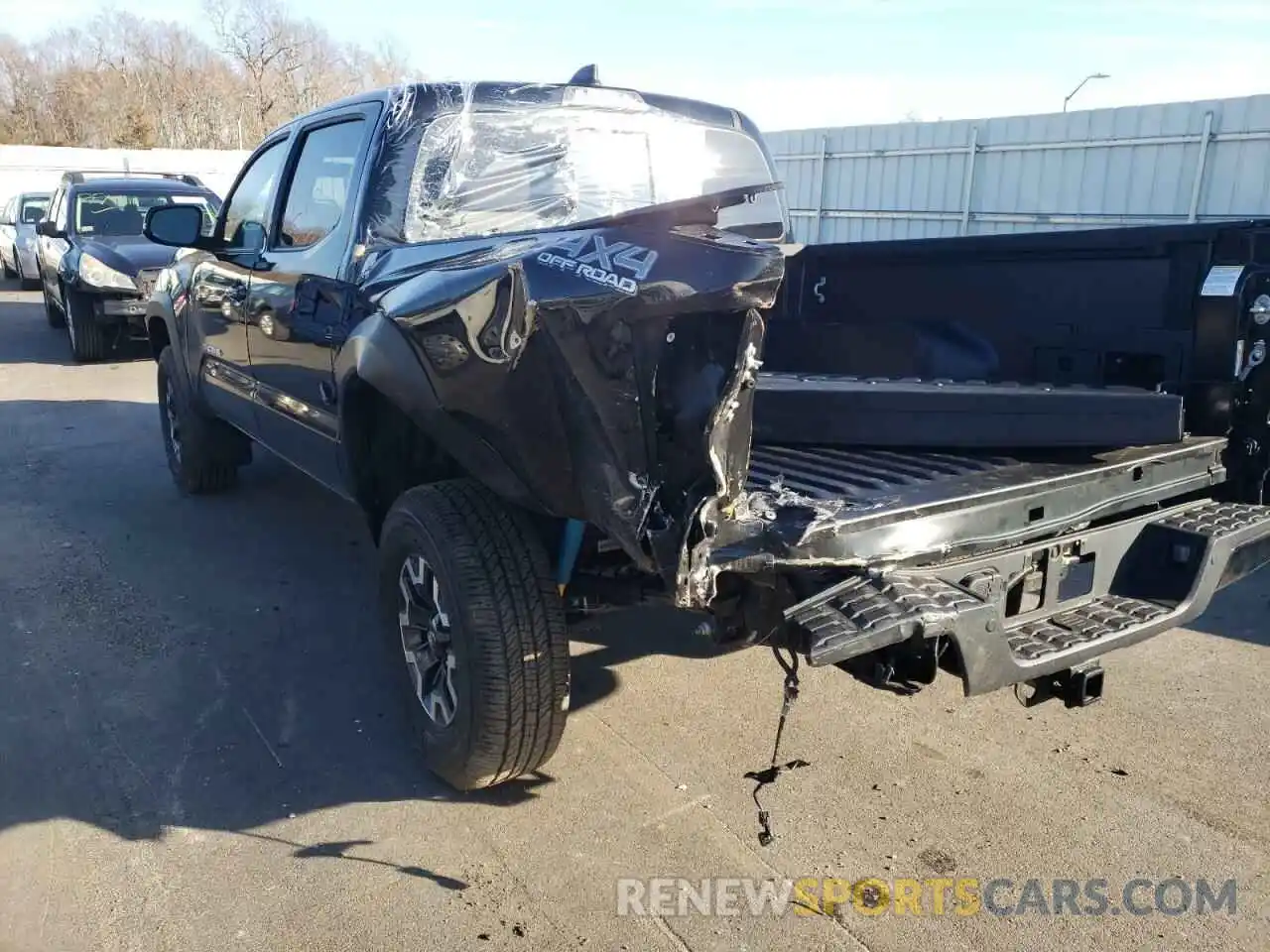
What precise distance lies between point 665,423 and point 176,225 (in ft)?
12.5

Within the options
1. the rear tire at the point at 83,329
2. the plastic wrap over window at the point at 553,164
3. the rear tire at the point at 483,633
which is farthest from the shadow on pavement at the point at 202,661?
the rear tire at the point at 83,329

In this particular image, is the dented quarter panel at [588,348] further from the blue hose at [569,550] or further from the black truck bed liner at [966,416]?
the black truck bed liner at [966,416]

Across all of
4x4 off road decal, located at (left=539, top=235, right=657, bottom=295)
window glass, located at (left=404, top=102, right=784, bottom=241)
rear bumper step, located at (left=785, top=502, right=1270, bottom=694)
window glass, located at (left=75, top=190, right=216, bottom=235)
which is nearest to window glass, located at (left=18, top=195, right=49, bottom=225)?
window glass, located at (left=75, top=190, right=216, bottom=235)

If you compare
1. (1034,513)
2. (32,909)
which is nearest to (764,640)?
(1034,513)

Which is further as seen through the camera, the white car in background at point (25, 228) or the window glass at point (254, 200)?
the white car in background at point (25, 228)

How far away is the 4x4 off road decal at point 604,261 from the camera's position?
7.56ft

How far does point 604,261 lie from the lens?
7.76 ft

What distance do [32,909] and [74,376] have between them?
9386 mm

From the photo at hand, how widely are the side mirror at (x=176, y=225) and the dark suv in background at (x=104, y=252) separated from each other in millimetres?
5040

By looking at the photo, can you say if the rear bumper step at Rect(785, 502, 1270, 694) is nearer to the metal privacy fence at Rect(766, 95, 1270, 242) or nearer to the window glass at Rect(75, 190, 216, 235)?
the metal privacy fence at Rect(766, 95, 1270, 242)

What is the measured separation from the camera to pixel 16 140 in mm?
53594

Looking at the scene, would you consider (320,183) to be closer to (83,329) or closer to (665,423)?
(665,423)

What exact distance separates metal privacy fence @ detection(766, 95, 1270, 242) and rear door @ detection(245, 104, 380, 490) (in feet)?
31.1

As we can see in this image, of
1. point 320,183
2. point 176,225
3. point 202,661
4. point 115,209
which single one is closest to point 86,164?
point 115,209
